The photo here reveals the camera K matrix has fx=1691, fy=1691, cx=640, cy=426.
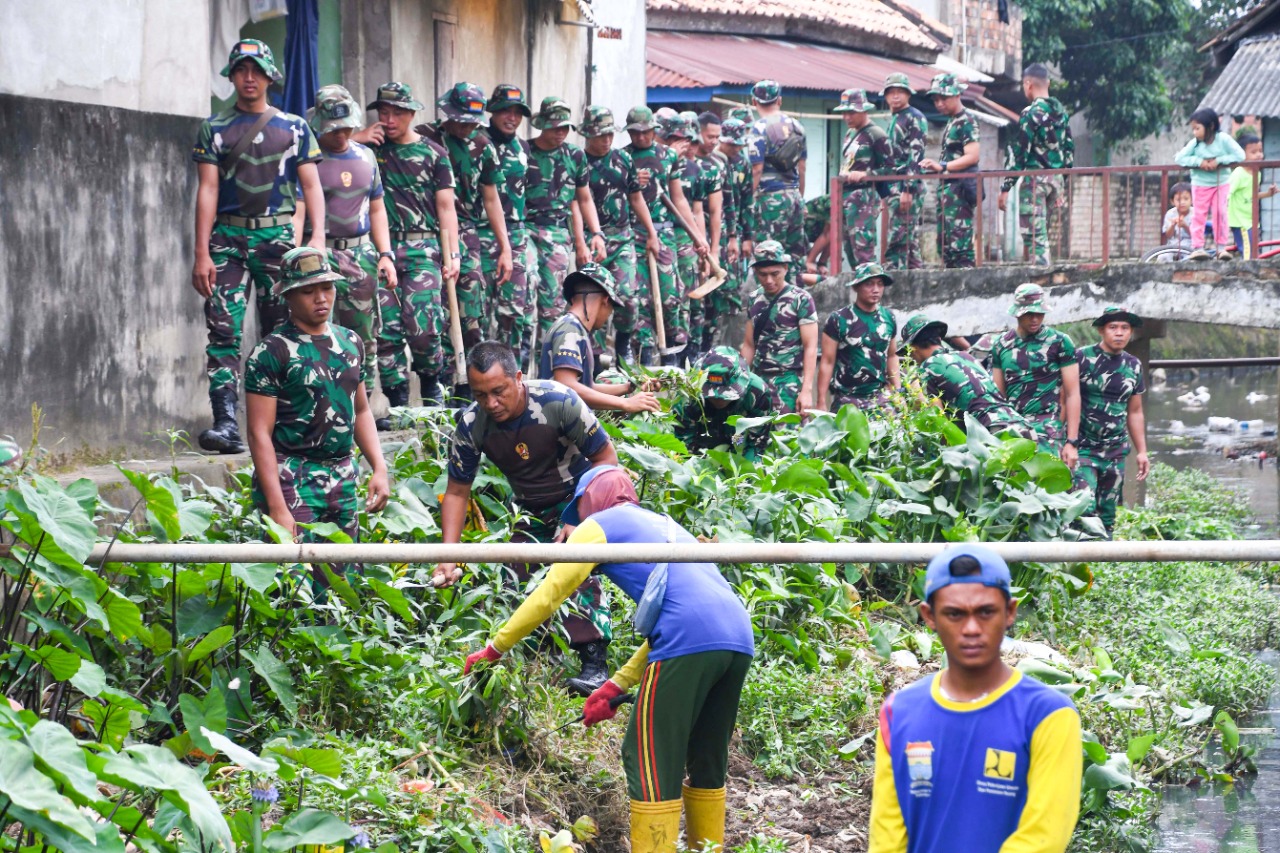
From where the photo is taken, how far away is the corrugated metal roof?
23.0 m

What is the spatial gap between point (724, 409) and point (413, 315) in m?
1.88

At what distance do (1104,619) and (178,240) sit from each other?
569 centimetres

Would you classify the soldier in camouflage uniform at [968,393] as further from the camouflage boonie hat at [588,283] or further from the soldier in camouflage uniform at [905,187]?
the soldier in camouflage uniform at [905,187]

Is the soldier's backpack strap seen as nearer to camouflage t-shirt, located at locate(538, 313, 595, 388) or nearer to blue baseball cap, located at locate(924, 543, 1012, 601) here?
camouflage t-shirt, located at locate(538, 313, 595, 388)

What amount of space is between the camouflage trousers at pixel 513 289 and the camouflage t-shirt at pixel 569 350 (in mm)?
2157

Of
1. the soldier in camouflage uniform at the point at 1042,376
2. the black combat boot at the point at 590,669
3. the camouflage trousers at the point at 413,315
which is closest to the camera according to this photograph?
the black combat boot at the point at 590,669

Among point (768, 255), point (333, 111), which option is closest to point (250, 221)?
point (333, 111)

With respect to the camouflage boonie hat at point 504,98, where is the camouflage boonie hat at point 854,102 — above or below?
above

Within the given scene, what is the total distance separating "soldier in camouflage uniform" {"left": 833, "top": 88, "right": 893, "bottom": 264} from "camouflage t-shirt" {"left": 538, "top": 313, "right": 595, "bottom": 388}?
292 inches

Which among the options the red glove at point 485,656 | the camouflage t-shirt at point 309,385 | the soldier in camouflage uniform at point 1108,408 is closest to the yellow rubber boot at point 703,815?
the red glove at point 485,656

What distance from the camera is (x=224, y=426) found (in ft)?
26.2

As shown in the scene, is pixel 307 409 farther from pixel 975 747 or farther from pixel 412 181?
pixel 975 747

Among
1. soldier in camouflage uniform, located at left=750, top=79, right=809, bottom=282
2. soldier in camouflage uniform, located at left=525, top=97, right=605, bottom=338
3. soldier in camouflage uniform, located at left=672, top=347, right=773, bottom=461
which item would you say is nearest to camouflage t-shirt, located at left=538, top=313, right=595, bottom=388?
soldier in camouflage uniform, located at left=672, top=347, right=773, bottom=461

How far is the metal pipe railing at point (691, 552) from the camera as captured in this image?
4.35 meters
